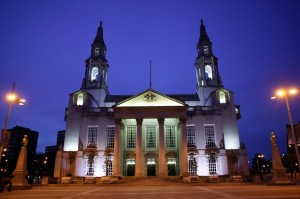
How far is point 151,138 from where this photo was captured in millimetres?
41906

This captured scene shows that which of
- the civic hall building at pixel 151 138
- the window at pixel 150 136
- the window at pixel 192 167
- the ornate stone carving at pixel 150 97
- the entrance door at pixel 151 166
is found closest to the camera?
the civic hall building at pixel 151 138

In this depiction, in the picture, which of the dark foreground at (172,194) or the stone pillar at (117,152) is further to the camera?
the stone pillar at (117,152)

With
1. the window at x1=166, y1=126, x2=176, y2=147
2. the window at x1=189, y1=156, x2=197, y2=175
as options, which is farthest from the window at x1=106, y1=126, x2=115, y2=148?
the window at x1=189, y1=156, x2=197, y2=175

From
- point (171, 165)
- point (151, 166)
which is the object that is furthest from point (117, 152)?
point (171, 165)

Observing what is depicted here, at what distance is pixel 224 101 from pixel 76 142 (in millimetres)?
26592

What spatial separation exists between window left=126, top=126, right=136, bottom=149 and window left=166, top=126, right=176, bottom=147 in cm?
560

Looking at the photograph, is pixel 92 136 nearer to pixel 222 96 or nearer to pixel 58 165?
pixel 58 165

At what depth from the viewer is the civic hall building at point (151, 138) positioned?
38594 mm

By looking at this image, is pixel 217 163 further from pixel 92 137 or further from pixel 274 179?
pixel 92 137

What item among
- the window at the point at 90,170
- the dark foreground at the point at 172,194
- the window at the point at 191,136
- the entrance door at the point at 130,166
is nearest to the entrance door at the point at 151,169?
the entrance door at the point at 130,166

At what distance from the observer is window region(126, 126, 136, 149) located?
4172 cm

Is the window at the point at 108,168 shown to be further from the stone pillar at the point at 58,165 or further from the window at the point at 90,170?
the stone pillar at the point at 58,165

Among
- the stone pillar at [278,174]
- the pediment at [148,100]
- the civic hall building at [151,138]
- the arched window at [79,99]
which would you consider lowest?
the stone pillar at [278,174]

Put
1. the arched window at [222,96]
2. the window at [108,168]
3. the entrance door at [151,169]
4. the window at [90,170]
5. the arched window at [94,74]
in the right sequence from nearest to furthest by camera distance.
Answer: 1. the window at [108,168]
2. the window at [90,170]
3. the entrance door at [151,169]
4. the arched window at [222,96]
5. the arched window at [94,74]
